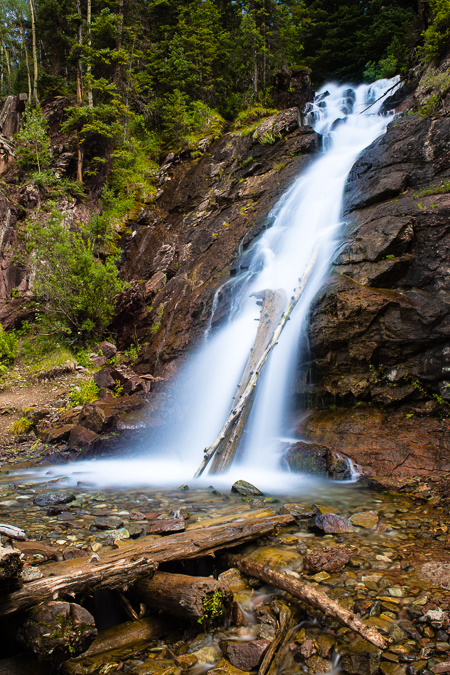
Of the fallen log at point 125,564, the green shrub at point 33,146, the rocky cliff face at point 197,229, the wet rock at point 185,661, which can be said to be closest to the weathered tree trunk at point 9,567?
the fallen log at point 125,564

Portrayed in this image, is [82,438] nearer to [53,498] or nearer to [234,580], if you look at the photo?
[53,498]

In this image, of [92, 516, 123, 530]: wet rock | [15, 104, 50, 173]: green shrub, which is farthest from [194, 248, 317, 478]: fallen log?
[15, 104, 50, 173]: green shrub

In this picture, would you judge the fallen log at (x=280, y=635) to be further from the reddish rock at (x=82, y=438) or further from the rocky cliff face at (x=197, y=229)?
the rocky cliff face at (x=197, y=229)

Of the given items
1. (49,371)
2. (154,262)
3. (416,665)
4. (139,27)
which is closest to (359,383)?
(416,665)

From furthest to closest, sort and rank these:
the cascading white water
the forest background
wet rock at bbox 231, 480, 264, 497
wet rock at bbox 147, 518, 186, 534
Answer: the forest background < the cascading white water < wet rock at bbox 231, 480, 264, 497 < wet rock at bbox 147, 518, 186, 534

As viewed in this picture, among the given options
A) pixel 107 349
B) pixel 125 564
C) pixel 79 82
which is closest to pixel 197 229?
pixel 107 349

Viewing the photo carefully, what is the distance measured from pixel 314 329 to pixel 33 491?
20.0 ft

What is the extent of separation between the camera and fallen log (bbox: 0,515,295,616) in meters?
2.31

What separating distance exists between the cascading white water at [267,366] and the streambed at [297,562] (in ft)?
4.14

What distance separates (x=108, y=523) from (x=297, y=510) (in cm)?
226

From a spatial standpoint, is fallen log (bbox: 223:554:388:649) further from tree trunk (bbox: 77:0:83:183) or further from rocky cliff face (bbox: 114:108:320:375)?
tree trunk (bbox: 77:0:83:183)

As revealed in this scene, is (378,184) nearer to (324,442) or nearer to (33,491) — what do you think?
(324,442)

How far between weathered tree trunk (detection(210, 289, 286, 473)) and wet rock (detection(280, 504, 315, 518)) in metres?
2.42

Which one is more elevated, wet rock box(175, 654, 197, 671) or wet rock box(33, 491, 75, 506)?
wet rock box(175, 654, 197, 671)
